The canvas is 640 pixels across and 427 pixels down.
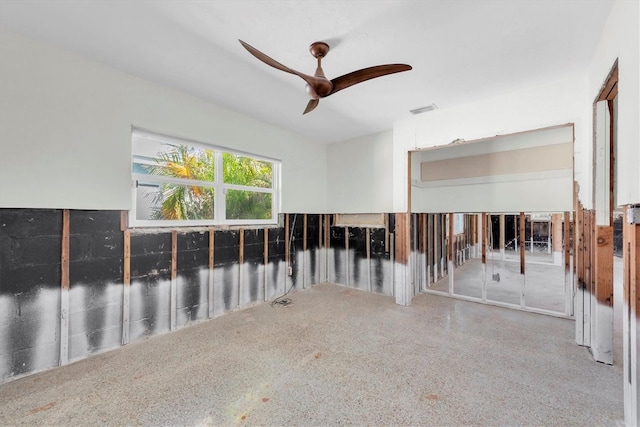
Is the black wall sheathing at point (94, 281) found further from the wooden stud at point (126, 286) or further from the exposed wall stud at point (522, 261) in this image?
the exposed wall stud at point (522, 261)

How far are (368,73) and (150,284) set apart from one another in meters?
2.82

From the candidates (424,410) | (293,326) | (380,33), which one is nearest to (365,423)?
(424,410)

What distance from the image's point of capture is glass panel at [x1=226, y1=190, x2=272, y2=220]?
358 cm

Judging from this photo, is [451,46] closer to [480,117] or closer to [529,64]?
[529,64]

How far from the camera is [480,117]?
10.3 feet

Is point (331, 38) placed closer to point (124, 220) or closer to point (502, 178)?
point (124, 220)

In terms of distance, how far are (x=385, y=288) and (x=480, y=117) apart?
8.92 ft

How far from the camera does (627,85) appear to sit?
1552mm

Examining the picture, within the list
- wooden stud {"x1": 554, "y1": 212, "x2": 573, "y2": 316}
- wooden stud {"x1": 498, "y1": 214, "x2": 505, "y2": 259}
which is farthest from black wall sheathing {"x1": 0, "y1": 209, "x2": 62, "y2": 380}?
wooden stud {"x1": 498, "y1": 214, "x2": 505, "y2": 259}

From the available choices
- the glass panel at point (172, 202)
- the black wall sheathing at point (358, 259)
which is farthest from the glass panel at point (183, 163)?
the black wall sheathing at point (358, 259)

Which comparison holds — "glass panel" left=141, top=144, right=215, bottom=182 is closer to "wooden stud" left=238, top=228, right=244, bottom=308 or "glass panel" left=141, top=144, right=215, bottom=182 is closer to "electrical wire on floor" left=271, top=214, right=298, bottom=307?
"wooden stud" left=238, top=228, right=244, bottom=308

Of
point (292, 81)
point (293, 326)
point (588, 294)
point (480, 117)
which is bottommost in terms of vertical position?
point (293, 326)

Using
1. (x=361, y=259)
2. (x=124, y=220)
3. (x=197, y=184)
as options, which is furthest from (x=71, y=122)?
(x=361, y=259)

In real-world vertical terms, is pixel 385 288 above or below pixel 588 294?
below
